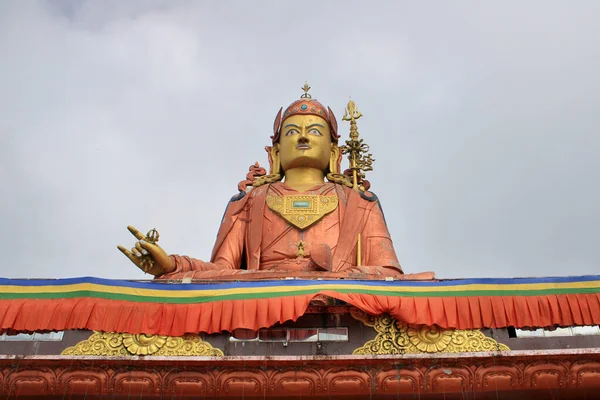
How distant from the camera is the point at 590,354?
5555 millimetres

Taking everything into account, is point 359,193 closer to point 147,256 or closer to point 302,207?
point 302,207

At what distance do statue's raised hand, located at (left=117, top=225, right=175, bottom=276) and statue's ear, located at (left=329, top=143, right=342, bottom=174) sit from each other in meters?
3.69

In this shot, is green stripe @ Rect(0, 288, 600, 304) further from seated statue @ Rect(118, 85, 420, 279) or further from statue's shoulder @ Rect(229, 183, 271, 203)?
statue's shoulder @ Rect(229, 183, 271, 203)

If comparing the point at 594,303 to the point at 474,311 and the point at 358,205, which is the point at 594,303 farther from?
the point at 358,205

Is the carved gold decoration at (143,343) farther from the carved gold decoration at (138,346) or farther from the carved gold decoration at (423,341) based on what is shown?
the carved gold decoration at (423,341)

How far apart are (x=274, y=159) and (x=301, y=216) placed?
67.7 inches

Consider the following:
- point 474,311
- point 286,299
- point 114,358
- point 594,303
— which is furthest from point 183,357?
point 594,303

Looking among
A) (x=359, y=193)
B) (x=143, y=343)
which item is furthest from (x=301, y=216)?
(x=143, y=343)

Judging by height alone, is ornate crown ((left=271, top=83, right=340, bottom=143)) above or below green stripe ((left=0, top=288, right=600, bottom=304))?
above

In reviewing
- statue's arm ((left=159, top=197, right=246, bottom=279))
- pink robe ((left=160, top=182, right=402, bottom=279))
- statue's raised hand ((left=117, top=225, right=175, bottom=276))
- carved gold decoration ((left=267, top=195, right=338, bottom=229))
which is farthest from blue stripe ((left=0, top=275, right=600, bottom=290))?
carved gold decoration ((left=267, top=195, right=338, bottom=229))

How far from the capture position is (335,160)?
10609 millimetres

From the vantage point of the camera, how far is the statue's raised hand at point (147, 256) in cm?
729

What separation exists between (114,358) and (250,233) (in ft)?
13.2

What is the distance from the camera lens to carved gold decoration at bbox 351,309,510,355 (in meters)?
5.75
